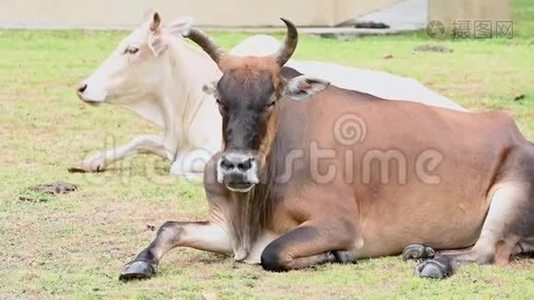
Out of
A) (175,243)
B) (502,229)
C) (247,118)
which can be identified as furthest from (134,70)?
(502,229)

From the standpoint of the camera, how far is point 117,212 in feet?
24.3

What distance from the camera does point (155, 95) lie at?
908 centimetres

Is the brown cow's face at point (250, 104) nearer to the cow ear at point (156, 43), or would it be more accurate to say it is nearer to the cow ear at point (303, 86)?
the cow ear at point (303, 86)

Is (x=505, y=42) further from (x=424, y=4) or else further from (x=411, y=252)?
(x=411, y=252)

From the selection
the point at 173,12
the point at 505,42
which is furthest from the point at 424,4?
the point at 173,12

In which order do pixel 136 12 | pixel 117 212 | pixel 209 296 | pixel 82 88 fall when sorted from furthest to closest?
pixel 136 12 < pixel 82 88 < pixel 117 212 < pixel 209 296

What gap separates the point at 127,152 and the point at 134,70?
0.56 metres

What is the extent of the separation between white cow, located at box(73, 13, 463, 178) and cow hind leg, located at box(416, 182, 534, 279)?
2309 millimetres

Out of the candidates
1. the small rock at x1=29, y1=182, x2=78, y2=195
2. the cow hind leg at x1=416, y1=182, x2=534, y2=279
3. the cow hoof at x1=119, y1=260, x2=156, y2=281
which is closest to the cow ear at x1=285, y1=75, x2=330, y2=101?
the cow hind leg at x1=416, y1=182, x2=534, y2=279

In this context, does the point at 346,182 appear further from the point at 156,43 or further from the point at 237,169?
the point at 156,43

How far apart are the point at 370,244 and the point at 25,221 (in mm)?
1930

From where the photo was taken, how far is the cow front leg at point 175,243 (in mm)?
5832

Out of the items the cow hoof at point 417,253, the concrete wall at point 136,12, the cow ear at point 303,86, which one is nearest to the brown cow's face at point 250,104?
the cow ear at point 303,86

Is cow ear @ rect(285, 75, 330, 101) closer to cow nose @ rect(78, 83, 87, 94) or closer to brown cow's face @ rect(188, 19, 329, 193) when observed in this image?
brown cow's face @ rect(188, 19, 329, 193)
